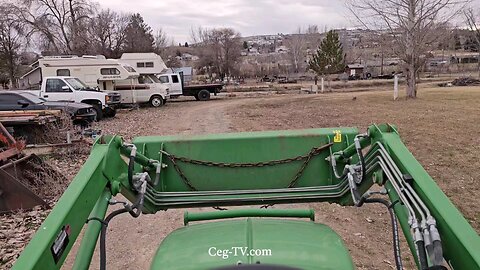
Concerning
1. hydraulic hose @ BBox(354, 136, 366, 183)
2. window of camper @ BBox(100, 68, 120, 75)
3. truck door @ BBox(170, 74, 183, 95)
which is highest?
window of camper @ BBox(100, 68, 120, 75)

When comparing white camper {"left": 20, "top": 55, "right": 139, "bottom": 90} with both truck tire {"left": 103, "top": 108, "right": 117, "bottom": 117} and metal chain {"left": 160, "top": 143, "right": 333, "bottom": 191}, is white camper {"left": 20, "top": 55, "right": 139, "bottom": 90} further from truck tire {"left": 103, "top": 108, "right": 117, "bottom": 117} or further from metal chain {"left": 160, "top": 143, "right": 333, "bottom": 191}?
metal chain {"left": 160, "top": 143, "right": 333, "bottom": 191}

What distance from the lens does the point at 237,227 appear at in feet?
7.95

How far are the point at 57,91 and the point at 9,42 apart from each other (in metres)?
35.9

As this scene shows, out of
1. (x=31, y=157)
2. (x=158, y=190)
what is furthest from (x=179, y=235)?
(x=31, y=157)

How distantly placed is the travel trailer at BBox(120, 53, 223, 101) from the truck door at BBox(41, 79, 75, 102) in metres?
9.53

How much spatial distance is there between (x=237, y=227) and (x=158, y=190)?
1.42m

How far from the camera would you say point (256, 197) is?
11.5 ft

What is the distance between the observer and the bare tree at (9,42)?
49562 millimetres

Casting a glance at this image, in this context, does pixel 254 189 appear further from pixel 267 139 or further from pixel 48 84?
pixel 48 84

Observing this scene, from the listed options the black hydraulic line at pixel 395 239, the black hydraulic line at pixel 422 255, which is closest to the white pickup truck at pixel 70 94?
the black hydraulic line at pixel 395 239

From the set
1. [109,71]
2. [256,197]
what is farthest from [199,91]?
[256,197]

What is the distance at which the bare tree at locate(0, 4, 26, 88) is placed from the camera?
49.6m

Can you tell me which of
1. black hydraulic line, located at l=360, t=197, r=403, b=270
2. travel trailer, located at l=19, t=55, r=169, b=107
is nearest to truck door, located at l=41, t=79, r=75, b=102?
travel trailer, located at l=19, t=55, r=169, b=107

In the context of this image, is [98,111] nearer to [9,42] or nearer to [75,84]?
[75,84]
